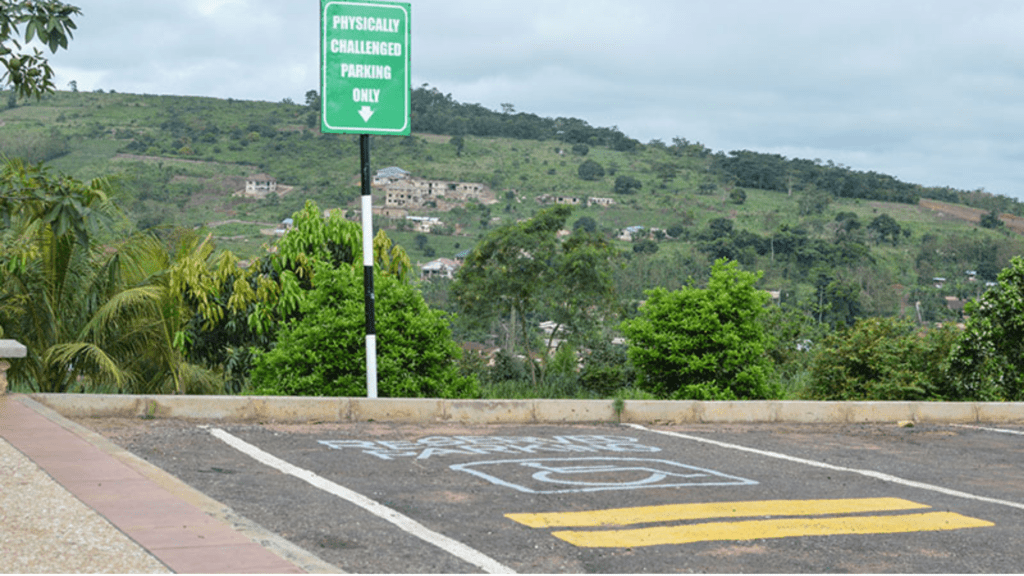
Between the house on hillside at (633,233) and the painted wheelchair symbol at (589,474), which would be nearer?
the painted wheelchair symbol at (589,474)

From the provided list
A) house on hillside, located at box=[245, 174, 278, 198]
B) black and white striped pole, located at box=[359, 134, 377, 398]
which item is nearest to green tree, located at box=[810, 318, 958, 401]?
black and white striped pole, located at box=[359, 134, 377, 398]

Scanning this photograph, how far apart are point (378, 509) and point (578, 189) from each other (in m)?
96.1

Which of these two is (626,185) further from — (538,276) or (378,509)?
(378,509)

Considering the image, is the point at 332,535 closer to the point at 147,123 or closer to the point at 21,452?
the point at 21,452

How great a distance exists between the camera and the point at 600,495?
6.36 m

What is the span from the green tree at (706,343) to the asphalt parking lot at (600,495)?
3451 millimetres

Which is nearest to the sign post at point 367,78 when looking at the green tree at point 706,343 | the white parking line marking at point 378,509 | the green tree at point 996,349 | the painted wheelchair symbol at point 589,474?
the white parking line marking at point 378,509

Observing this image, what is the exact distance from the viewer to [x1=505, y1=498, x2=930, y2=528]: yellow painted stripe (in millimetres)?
5578

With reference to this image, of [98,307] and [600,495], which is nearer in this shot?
[600,495]

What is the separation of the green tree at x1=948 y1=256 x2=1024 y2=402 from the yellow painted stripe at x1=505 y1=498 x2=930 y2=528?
827 cm

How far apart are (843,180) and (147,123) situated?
78555 millimetres

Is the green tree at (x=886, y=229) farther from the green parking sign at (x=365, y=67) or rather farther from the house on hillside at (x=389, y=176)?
the green parking sign at (x=365, y=67)

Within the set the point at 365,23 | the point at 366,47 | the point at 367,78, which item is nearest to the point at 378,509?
the point at 367,78

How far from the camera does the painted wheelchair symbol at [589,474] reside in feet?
21.7
